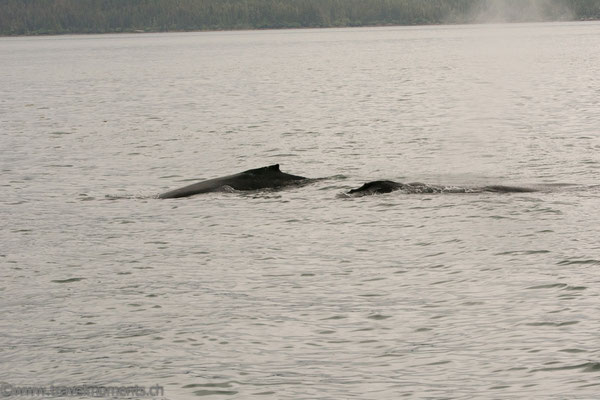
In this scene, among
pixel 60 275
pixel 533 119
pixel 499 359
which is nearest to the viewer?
pixel 499 359

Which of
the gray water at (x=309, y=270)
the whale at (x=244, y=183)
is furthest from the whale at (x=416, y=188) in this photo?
the whale at (x=244, y=183)

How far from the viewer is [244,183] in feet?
91.6

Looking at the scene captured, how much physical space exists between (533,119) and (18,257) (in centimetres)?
3517

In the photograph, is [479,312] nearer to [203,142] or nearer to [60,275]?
[60,275]

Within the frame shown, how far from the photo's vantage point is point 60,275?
18.6 meters

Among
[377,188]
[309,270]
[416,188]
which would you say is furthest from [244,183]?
[309,270]

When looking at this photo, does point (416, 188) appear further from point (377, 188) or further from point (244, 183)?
point (244, 183)

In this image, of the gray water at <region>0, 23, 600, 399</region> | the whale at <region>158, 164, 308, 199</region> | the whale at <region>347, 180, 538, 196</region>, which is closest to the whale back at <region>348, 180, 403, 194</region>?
the whale at <region>347, 180, 538, 196</region>

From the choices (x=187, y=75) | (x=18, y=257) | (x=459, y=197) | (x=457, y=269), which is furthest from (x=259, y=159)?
(x=187, y=75)

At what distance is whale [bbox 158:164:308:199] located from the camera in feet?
90.7

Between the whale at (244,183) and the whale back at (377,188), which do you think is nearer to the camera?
the whale back at (377,188)

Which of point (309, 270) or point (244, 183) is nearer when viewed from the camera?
point (309, 270)

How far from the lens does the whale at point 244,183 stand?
27641 millimetres

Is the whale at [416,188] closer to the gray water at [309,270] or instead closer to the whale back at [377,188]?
the whale back at [377,188]
